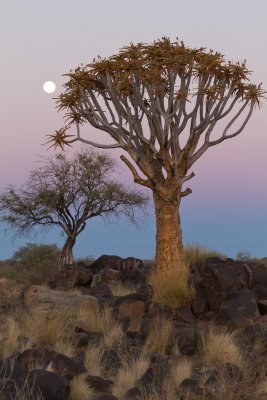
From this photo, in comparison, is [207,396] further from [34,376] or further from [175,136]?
[175,136]

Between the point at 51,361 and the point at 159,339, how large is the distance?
2946mm

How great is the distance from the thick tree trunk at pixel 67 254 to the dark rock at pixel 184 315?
11251 millimetres

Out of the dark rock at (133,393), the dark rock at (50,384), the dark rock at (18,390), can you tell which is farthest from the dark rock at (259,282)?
the dark rock at (18,390)

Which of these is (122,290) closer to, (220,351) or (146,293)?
(146,293)

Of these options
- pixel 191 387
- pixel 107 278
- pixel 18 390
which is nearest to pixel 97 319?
pixel 191 387

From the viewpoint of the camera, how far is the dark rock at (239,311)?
11617 mm

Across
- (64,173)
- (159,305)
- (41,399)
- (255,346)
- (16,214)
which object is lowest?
(41,399)

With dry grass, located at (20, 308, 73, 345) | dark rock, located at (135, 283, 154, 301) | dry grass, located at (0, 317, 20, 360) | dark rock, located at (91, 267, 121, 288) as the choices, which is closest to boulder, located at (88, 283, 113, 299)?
dark rock, located at (91, 267, 121, 288)

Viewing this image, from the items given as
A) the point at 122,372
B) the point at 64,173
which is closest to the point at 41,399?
the point at 122,372

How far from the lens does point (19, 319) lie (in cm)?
1261

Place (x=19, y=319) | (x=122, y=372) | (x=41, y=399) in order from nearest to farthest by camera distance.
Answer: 1. (x=41, y=399)
2. (x=122, y=372)
3. (x=19, y=319)

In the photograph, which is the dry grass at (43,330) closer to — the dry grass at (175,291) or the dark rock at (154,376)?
the dry grass at (175,291)

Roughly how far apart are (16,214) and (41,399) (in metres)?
18.0

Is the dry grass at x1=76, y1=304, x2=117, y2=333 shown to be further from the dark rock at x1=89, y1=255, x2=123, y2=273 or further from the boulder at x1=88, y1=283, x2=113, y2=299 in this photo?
the dark rock at x1=89, y1=255, x2=123, y2=273
